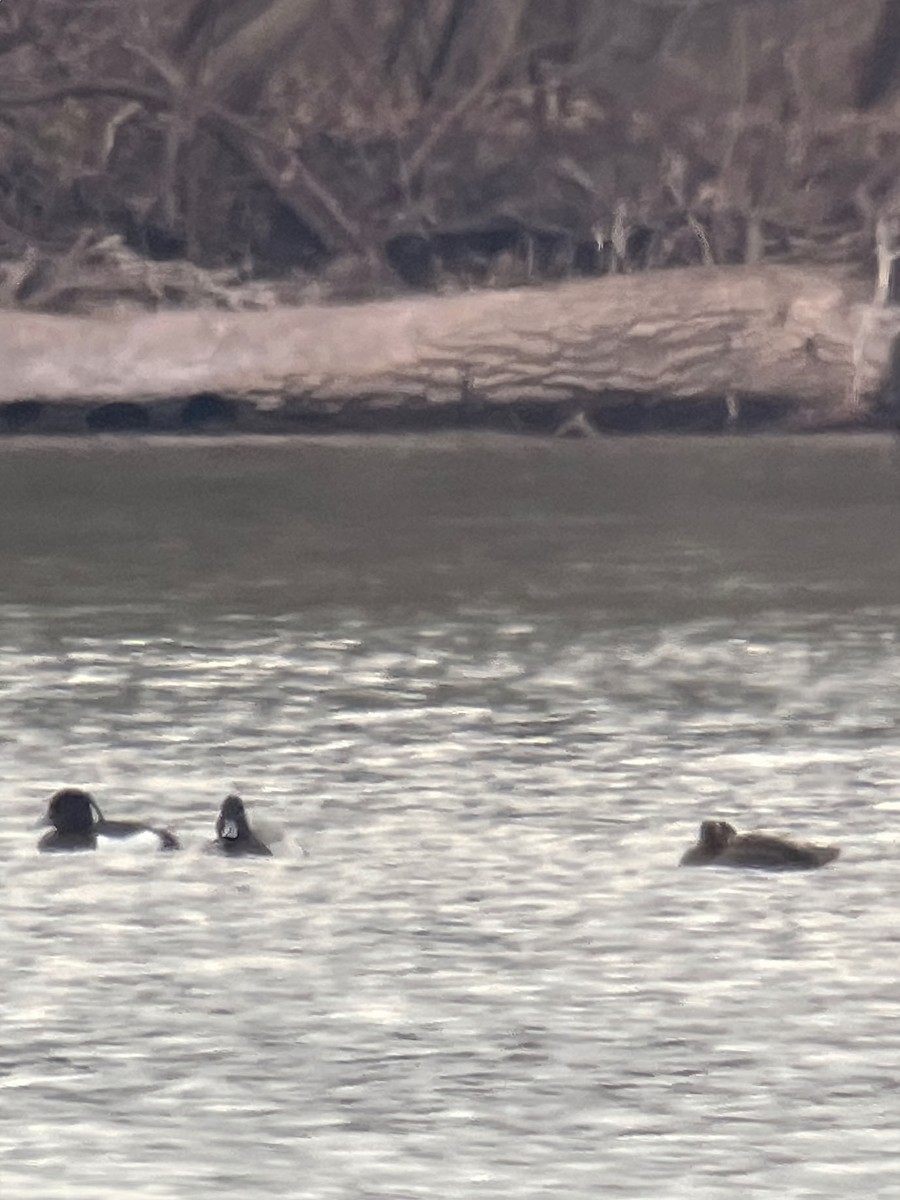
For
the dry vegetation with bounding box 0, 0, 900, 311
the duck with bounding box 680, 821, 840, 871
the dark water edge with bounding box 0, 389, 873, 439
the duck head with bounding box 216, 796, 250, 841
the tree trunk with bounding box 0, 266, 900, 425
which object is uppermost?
the dry vegetation with bounding box 0, 0, 900, 311

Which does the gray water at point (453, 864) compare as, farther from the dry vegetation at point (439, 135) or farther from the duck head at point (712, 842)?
the dry vegetation at point (439, 135)

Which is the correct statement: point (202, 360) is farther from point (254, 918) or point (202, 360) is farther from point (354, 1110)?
point (354, 1110)

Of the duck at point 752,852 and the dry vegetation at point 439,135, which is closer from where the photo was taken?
the duck at point 752,852

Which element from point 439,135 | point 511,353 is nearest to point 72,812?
point 511,353

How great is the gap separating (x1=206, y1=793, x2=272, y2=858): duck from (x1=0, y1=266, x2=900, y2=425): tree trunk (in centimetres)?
1338

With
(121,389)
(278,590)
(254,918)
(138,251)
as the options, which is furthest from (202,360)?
(254,918)

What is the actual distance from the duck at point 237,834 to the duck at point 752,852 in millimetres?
1034

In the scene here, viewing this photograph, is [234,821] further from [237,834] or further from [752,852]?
[752,852]

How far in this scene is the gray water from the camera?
6.06 m

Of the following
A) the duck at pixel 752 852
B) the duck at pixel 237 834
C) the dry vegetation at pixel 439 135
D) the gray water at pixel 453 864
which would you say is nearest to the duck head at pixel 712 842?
the duck at pixel 752 852

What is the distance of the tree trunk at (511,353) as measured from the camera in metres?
21.8

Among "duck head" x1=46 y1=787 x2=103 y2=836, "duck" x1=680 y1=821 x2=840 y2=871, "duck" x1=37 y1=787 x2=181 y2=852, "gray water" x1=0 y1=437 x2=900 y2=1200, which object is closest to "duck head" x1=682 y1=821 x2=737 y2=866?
"duck" x1=680 y1=821 x2=840 y2=871

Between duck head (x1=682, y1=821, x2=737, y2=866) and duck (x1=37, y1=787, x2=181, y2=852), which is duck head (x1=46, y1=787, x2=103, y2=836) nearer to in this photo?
duck (x1=37, y1=787, x2=181, y2=852)

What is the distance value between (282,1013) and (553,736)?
134 inches
